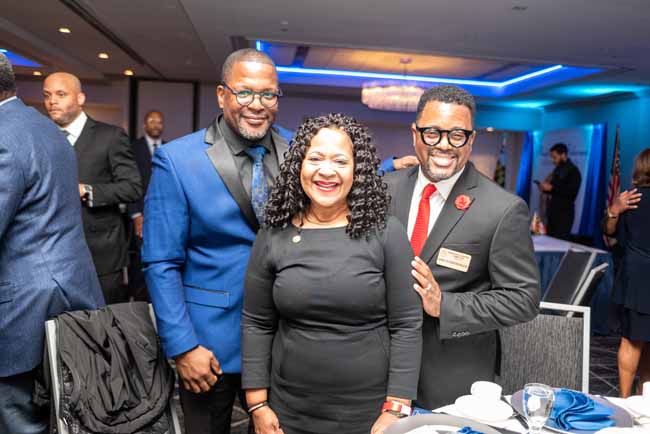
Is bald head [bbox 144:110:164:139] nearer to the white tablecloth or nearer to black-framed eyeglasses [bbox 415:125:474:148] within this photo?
black-framed eyeglasses [bbox 415:125:474:148]

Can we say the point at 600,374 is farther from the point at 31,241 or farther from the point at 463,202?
the point at 31,241

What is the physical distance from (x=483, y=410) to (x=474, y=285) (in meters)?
0.46

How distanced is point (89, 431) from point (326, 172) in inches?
37.6

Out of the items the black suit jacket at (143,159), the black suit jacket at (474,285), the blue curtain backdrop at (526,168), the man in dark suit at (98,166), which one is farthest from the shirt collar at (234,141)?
the blue curtain backdrop at (526,168)

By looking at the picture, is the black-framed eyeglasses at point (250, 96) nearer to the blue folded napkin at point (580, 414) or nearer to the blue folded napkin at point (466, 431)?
the blue folded napkin at point (466, 431)

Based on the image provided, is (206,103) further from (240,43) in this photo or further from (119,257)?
(119,257)

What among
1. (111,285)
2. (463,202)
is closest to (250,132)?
(463,202)

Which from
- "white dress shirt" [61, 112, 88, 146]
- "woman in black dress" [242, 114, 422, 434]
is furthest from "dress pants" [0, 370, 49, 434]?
"white dress shirt" [61, 112, 88, 146]

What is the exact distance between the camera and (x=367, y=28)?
5.66 m

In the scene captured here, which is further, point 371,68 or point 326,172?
point 371,68

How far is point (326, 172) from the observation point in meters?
1.54

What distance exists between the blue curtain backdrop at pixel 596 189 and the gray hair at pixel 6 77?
9036 mm

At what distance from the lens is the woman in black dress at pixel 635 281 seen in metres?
3.61

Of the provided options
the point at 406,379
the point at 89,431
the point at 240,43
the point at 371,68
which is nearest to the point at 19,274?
the point at 89,431
